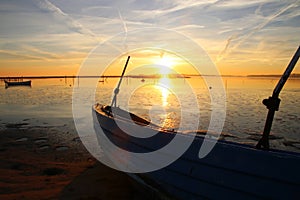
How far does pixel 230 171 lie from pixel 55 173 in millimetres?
6277

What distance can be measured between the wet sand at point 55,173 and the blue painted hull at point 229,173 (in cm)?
194

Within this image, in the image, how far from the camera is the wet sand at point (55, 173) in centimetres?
670

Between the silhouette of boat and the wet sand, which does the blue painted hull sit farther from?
the wet sand

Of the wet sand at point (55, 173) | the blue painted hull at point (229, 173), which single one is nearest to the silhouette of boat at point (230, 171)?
the blue painted hull at point (229, 173)

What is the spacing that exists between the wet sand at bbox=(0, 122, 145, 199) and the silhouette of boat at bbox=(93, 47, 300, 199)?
6.06ft

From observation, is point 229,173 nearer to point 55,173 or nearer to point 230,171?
point 230,171

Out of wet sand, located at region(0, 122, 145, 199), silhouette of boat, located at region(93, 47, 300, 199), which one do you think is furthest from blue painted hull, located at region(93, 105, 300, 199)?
wet sand, located at region(0, 122, 145, 199)

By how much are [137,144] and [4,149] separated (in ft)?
25.8

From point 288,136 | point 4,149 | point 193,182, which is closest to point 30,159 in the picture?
point 4,149

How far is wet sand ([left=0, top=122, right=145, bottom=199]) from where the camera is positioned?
6699 mm

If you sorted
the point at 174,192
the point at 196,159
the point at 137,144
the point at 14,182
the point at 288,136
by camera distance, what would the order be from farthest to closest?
the point at 288,136 → the point at 14,182 → the point at 137,144 → the point at 174,192 → the point at 196,159

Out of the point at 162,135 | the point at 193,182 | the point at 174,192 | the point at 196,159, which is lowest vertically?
the point at 174,192

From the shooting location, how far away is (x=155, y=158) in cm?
543

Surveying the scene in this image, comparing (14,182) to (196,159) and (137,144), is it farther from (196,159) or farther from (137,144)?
(196,159)
